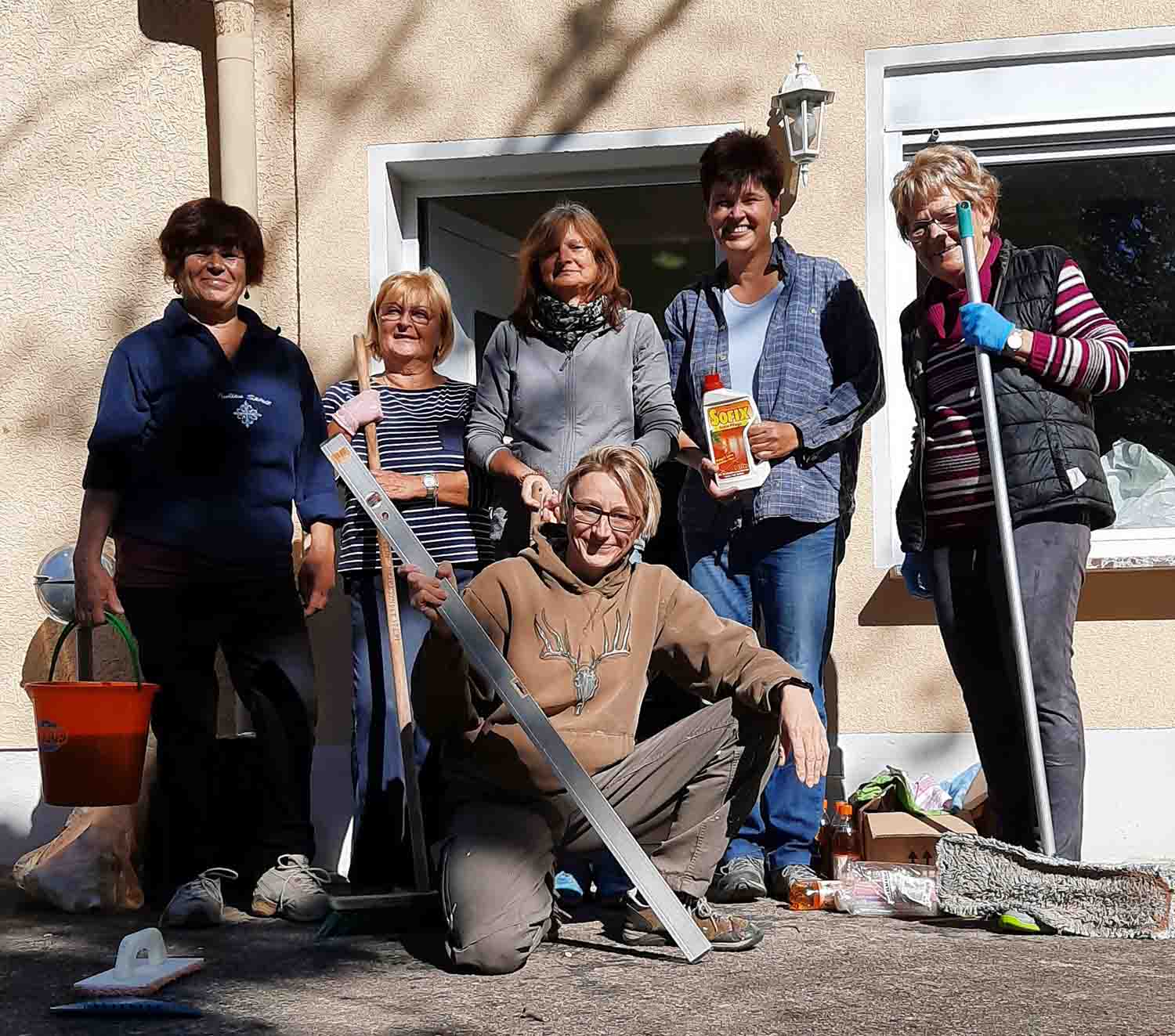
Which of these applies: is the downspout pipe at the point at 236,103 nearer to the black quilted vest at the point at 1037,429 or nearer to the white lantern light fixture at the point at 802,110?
the white lantern light fixture at the point at 802,110

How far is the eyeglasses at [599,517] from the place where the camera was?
3584mm

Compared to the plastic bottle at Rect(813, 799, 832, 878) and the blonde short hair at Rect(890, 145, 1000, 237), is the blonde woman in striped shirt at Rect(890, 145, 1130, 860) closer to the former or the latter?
the blonde short hair at Rect(890, 145, 1000, 237)

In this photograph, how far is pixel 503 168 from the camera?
17.3 feet

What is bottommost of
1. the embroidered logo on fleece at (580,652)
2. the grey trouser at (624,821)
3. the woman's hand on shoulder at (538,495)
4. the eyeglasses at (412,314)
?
the grey trouser at (624,821)

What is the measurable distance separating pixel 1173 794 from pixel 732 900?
162 centimetres

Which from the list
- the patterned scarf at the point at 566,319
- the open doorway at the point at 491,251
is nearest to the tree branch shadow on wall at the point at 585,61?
the open doorway at the point at 491,251

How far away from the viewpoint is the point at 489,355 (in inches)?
168

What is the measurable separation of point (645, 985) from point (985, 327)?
1757 mm

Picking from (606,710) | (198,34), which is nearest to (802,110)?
(198,34)

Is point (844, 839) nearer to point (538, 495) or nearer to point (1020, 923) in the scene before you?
point (1020, 923)

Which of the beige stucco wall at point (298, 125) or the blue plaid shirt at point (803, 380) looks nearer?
the blue plaid shirt at point (803, 380)

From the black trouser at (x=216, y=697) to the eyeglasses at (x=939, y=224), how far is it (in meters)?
1.89

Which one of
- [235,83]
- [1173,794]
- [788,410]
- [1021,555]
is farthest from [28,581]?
[1173,794]

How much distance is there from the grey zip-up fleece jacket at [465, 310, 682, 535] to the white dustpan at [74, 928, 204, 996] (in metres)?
1.47
